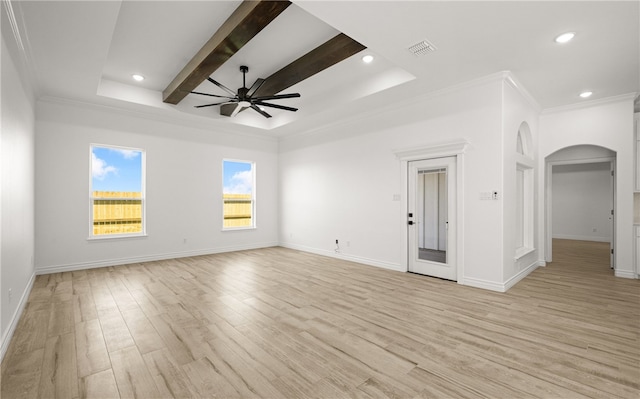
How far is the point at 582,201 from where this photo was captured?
941 cm

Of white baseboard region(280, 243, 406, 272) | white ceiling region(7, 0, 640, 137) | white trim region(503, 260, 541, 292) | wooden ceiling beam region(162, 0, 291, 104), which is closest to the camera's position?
white ceiling region(7, 0, 640, 137)

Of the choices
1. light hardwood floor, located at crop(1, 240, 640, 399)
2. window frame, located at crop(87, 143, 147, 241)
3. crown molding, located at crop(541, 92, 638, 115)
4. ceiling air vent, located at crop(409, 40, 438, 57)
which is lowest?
light hardwood floor, located at crop(1, 240, 640, 399)

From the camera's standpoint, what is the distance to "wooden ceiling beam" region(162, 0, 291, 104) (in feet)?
9.72

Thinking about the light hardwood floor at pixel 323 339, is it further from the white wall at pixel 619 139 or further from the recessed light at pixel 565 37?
the recessed light at pixel 565 37

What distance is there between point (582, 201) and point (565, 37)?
8611 mm

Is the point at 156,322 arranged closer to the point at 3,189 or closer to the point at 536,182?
the point at 3,189

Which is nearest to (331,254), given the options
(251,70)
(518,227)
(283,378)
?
(518,227)

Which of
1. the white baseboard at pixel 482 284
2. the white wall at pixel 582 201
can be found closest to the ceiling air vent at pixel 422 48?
the white baseboard at pixel 482 284

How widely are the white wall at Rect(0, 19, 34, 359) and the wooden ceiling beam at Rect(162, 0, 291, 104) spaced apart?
186 cm

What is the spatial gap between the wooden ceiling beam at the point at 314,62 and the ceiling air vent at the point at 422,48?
2.01 ft

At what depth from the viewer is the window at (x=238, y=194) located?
7.45 metres

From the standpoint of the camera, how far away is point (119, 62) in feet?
14.9

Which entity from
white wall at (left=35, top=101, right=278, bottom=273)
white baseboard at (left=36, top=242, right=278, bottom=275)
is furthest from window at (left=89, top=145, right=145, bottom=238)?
white baseboard at (left=36, top=242, right=278, bottom=275)

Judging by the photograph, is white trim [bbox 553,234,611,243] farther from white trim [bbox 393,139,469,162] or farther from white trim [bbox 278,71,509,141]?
white trim [bbox 278,71,509,141]
